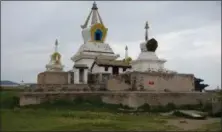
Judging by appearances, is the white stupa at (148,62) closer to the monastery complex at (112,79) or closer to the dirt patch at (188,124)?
the monastery complex at (112,79)

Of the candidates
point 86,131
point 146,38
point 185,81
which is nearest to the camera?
point 86,131

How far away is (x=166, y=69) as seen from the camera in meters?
28.8

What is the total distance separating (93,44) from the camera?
34406 millimetres

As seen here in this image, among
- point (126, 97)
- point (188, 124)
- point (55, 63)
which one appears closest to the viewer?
point (188, 124)

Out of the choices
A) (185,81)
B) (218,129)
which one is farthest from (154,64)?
(218,129)

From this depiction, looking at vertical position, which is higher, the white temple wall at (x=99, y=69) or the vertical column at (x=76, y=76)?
the white temple wall at (x=99, y=69)

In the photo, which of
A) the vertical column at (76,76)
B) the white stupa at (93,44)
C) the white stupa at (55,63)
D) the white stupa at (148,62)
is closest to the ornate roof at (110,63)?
the white stupa at (93,44)

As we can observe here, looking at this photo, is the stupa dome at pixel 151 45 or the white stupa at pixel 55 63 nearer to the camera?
the stupa dome at pixel 151 45

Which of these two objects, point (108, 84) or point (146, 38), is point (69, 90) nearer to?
point (108, 84)

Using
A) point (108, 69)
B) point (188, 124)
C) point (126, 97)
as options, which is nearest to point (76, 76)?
point (108, 69)

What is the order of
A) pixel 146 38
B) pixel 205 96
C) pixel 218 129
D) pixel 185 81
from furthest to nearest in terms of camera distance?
1. pixel 146 38
2. pixel 185 81
3. pixel 205 96
4. pixel 218 129

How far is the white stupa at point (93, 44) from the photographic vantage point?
3334 cm

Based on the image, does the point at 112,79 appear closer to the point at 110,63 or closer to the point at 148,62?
the point at 148,62

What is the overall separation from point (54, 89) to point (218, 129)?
1514 cm
